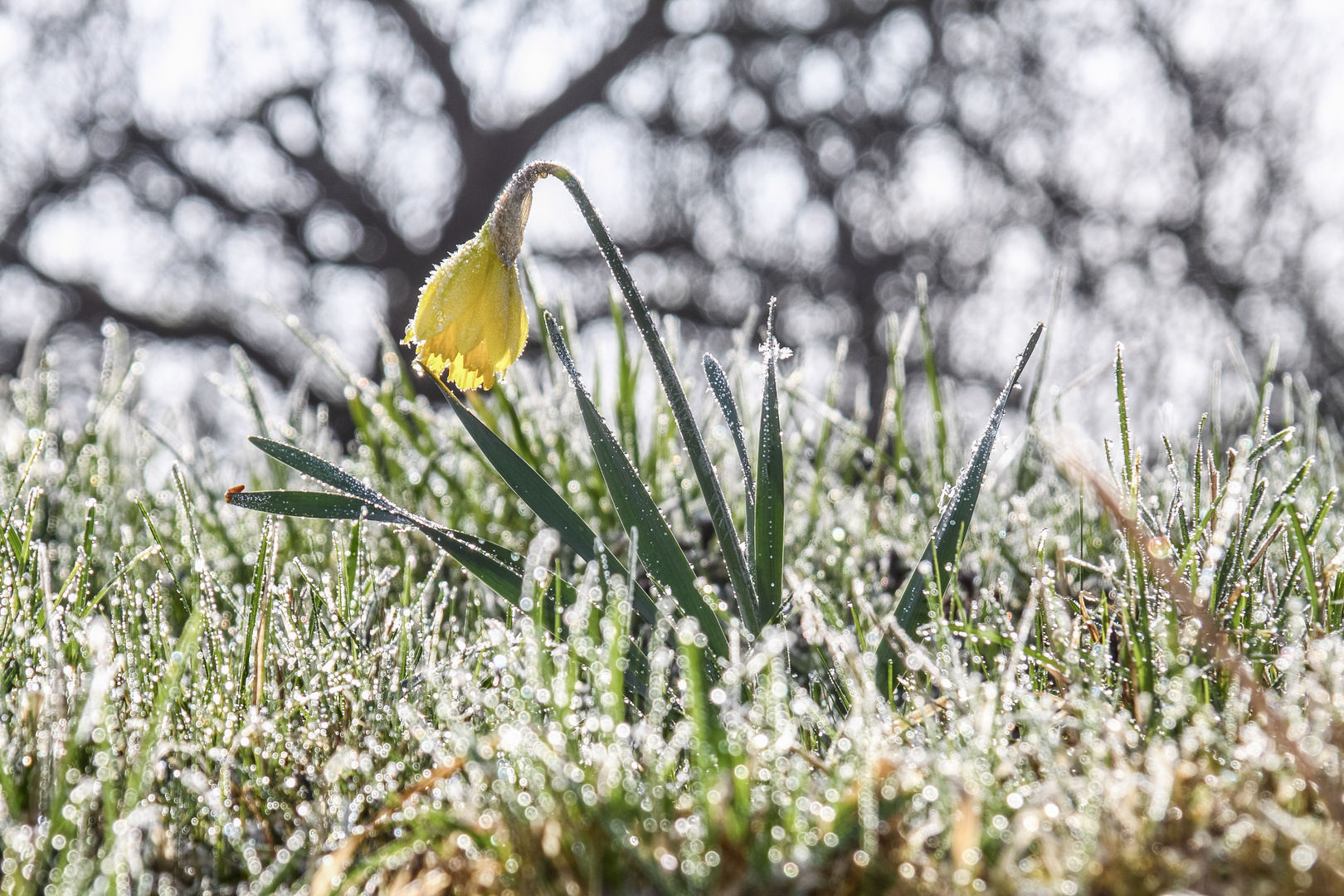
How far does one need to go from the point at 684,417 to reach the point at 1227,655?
49cm

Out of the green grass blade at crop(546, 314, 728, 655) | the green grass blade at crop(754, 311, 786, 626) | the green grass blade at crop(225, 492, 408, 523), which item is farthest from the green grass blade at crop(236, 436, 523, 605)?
the green grass blade at crop(754, 311, 786, 626)

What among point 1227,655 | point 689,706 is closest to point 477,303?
point 689,706

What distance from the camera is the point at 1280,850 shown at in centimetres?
45

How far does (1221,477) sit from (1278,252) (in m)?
7.26

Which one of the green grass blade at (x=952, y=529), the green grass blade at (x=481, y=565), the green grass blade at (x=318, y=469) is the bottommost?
the green grass blade at (x=952, y=529)

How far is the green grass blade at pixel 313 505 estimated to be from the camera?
835 millimetres

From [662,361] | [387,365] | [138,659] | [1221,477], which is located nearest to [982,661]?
[662,361]

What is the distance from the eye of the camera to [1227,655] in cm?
62

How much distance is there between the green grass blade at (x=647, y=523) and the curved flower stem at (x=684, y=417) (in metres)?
0.04

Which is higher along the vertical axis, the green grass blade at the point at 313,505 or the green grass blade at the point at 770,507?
the green grass blade at the point at 313,505

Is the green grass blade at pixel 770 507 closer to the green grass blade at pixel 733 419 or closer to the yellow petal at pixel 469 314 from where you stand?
the green grass blade at pixel 733 419

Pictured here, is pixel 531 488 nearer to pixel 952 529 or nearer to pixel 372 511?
pixel 372 511

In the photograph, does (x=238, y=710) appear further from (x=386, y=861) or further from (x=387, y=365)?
(x=387, y=365)

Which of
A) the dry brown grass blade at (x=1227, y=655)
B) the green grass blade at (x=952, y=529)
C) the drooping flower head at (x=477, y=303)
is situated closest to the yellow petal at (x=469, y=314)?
the drooping flower head at (x=477, y=303)
